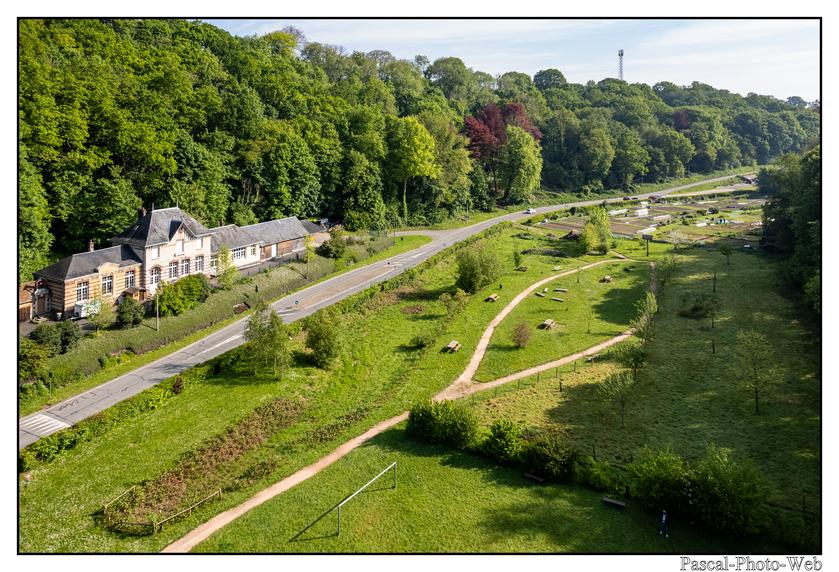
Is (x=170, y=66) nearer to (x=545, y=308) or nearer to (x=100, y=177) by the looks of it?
(x=100, y=177)

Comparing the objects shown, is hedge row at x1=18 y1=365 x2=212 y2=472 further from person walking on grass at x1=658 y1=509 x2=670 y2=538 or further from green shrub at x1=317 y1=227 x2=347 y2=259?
person walking on grass at x1=658 y1=509 x2=670 y2=538

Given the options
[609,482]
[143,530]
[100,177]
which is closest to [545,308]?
[609,482]

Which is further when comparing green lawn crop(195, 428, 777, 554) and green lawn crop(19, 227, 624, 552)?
green lawn crop(19, 227, 624, 552)

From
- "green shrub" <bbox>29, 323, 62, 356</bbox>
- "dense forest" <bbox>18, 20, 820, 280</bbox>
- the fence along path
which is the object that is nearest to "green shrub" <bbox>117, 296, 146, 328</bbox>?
"green shrub" <bbox>29, 323, 62, 356</bbox>

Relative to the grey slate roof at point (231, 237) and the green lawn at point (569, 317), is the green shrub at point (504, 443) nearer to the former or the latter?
the green lawn at point (569, 317)

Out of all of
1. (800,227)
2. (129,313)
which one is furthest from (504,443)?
(800,227)

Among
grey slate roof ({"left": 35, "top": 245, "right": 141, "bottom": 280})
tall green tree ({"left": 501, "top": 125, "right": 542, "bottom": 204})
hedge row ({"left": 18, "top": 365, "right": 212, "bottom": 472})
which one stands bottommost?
hedge row ({"left": 18, "top": 365, "right": 212, "bottom": 472})

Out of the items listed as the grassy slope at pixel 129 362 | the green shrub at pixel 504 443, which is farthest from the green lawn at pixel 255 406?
the green shrub at pixel 504 443

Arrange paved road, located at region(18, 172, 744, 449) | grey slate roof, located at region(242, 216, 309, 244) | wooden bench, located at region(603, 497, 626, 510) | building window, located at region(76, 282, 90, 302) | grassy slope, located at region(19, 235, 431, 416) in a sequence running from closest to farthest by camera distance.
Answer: wooden bench, located at region(603, 497, 626, 510), paved road, located at region(18, 172, 744, 449), grassy slope, located at region(19, 235, 431, 416), building window, located at region(76, 282, 90, 302), grey slate roof, located at region(242, 216, 309, 244)
